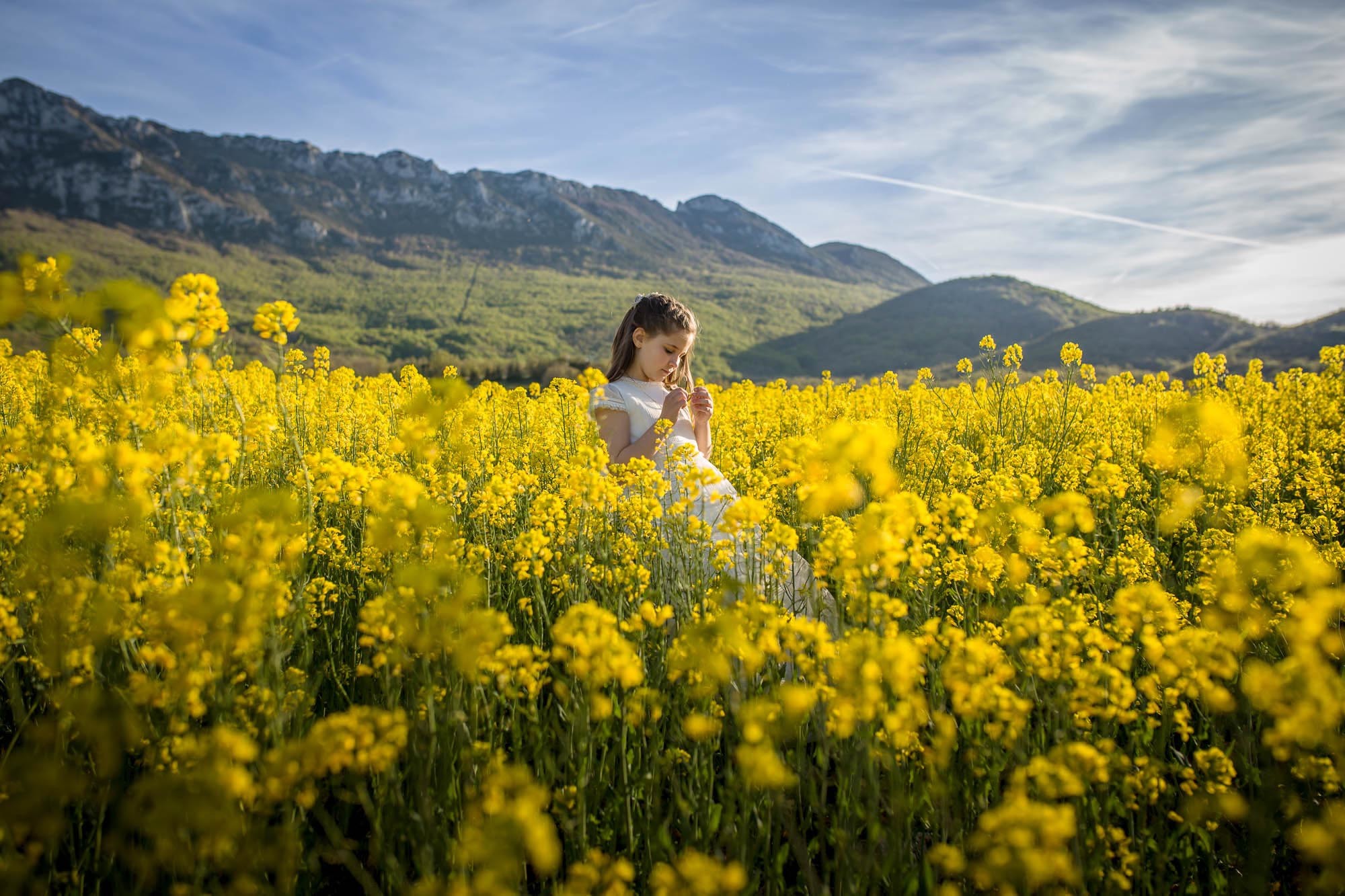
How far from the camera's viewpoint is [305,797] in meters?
1.48

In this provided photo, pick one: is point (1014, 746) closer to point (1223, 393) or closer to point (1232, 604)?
point (1232, 604)

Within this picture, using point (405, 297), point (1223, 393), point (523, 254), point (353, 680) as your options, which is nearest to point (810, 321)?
point (405, 297)

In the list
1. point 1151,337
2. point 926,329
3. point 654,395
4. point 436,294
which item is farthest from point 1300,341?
point 436,294

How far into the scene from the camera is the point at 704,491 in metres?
3.95

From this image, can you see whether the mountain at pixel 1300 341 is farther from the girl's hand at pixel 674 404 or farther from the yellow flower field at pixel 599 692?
the yellow flower field at pixel 599 692

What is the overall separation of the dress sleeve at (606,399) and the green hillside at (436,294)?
4617 cm

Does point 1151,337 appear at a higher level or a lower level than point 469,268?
lower

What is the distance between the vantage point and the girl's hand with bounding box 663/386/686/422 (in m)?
3.98

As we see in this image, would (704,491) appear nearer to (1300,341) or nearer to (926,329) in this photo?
(1300,341)

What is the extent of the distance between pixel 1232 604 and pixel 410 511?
7.82 ft

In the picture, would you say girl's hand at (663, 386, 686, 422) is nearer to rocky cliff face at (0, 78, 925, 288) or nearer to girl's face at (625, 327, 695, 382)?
girl's face at (625, 327, 695, 382)

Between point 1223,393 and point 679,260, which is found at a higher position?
point 679,260

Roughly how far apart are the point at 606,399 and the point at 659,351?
51 centimetres

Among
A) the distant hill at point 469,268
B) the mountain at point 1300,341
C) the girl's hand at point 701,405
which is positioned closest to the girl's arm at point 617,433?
the girl's hand at point 701,405
